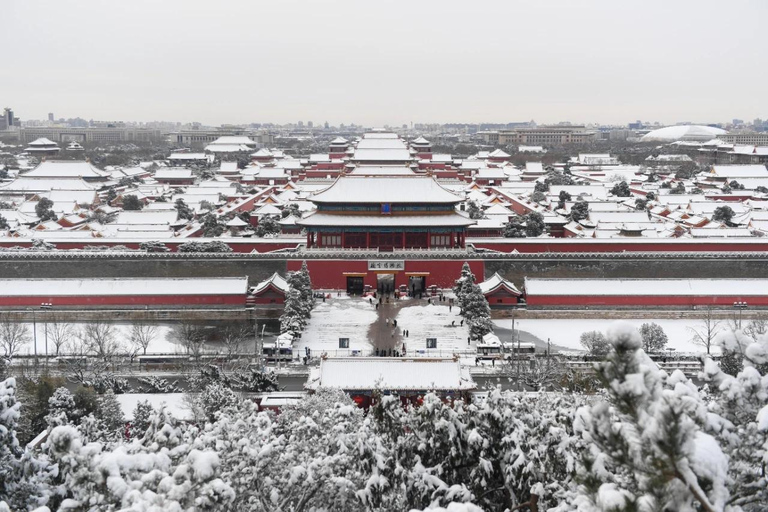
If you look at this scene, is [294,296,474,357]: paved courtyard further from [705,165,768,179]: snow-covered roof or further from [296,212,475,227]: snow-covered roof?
[705,165,768,179]: snow-covered roof

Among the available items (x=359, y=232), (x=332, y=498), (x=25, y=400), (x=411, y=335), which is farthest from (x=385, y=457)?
(x=359, y=232)

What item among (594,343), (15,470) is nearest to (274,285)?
(594,343)

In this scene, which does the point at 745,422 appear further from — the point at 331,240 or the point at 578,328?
the point at 331,240

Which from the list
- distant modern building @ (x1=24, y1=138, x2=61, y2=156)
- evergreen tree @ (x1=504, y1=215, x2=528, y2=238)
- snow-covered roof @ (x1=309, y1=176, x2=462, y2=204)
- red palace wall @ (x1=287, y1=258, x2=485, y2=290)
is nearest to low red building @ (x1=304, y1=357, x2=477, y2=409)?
red palace wall @ (x1=287, y1=258, x2=485, y2=290)

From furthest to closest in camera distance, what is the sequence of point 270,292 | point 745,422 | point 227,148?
point 227,148, point 270,292, point 745,422

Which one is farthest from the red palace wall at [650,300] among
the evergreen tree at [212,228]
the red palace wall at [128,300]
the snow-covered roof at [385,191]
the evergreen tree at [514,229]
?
the evergreen tree at [212,228]

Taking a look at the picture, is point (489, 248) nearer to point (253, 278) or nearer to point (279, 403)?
point (253, 278)

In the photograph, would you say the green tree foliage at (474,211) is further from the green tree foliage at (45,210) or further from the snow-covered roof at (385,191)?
the green tree foliage at (45,210)
